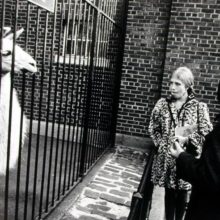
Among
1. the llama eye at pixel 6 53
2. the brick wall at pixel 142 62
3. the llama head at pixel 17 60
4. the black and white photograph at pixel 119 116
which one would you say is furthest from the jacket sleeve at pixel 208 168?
the brick wall at pixel 142 62

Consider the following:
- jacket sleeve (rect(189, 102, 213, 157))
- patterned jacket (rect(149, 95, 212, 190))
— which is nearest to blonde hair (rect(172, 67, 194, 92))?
patterned jacket (rect(149, 95, 212, 190))

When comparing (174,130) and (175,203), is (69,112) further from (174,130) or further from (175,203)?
(175,203)

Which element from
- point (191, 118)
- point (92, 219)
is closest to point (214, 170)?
point (191, 118)

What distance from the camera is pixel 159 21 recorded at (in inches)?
286

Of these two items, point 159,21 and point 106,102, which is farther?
point 159,21

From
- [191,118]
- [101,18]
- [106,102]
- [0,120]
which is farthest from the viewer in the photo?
[106,102]

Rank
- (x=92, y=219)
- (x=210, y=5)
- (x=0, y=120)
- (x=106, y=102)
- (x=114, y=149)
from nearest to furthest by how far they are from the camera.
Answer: (x=0, y=120) → (x=92, y=219) → (x=106, y=102) → (x=210, y=5) → (x=114, y=149)

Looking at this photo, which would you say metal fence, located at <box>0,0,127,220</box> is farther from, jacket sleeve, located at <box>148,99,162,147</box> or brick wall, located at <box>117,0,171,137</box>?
jacket sleeve, located at <box>148,99,162,147</box>

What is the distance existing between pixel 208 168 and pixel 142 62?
578 cm

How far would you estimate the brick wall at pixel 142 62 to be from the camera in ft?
23.9

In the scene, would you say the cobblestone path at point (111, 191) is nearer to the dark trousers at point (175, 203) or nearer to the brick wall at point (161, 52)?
the dark trousers at point (175, 203)

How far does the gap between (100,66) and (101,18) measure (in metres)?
0.80

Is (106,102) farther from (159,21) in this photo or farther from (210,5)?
(210,5)

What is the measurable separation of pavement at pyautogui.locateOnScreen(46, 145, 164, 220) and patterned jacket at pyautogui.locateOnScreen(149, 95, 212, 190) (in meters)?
0.81
